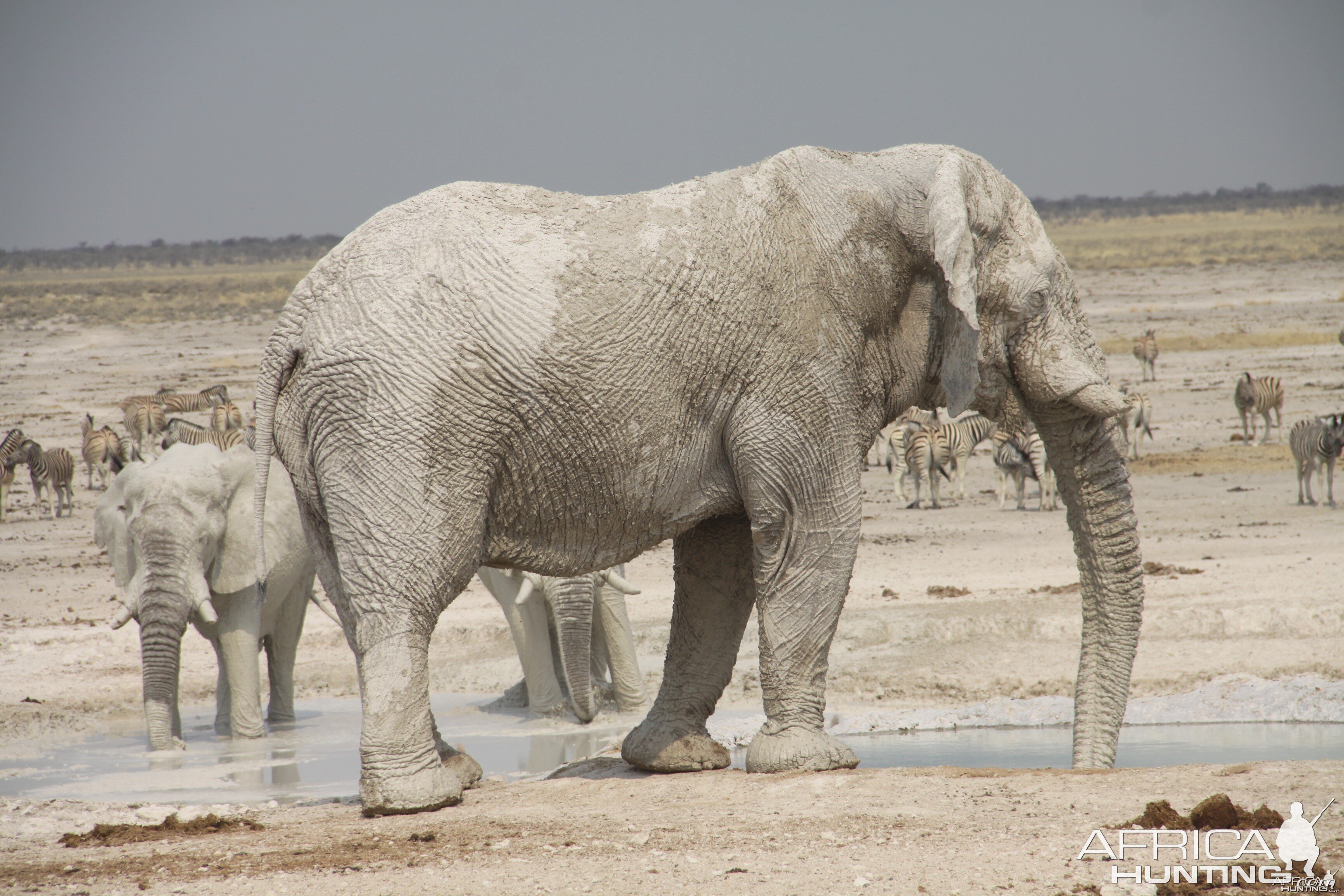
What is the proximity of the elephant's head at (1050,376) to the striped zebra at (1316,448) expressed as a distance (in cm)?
1119

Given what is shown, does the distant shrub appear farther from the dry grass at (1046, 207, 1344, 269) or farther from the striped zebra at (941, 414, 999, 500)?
the striped zebra at (941, 414, 999, 500)

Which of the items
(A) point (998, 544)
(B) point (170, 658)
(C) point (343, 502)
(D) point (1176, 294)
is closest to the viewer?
(C) point (343, 502)

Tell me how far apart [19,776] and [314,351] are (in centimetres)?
413

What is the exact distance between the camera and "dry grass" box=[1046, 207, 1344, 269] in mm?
63781

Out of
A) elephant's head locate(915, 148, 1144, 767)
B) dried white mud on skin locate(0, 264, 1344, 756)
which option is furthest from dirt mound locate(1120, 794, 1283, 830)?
dried white mud on skin locate(0, 264, 1344, 756)

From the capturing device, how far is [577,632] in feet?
Answer: 27.1

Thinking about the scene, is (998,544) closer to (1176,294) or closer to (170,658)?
(170,658)

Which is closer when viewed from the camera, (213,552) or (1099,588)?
(1099,588)

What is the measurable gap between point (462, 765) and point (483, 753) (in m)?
2.54

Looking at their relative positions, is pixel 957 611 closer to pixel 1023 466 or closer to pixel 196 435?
pixel 1023 466

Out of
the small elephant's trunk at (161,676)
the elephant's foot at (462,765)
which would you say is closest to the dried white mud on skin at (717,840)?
the elephant's foot at (462,765)

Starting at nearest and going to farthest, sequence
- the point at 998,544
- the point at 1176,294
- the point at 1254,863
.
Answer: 1. the point at 1254,863
2. the point at 998,544
3. the point at 1176,294

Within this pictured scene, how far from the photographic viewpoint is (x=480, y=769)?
551 centimetres

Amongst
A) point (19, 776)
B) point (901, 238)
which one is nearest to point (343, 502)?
point (901, 238)
